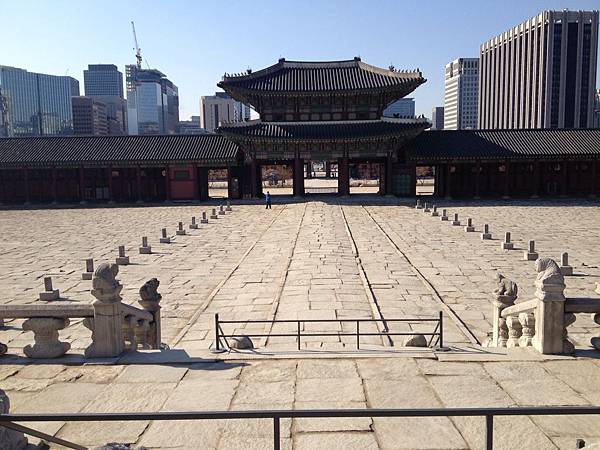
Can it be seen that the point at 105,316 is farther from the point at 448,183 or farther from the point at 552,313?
the point at 448,183

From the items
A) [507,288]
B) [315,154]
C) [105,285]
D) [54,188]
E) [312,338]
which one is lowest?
[312,338]

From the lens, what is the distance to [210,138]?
42.6 metres

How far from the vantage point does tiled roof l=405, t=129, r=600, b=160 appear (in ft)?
125

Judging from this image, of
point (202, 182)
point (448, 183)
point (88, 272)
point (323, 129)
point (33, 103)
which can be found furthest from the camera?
A: point (33, 103)

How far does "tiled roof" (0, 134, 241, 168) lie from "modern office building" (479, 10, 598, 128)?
256ft

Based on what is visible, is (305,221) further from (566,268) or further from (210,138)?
(210,138)

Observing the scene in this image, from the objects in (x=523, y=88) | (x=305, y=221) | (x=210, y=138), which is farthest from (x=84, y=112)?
(x=305, y=221)

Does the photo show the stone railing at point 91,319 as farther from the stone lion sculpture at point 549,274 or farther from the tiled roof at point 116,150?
the tiled roof at point 116,150

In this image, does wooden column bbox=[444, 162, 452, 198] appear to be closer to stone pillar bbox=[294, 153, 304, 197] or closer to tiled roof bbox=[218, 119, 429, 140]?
tiled roof bbox=[218, 119, 429, 140]

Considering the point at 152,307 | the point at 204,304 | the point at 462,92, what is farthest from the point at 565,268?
the point at 462,92

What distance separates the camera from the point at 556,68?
3777 inches

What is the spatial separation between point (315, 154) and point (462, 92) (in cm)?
15201

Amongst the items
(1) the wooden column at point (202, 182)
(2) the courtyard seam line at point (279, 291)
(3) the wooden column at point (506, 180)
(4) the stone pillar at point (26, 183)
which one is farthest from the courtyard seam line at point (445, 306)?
(4) the stone pillar at point (26, 183)

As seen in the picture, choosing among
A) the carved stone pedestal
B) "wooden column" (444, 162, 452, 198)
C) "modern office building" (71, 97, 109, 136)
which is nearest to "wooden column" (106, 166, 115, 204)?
"wooden column" (444, 162, 452, 198)
